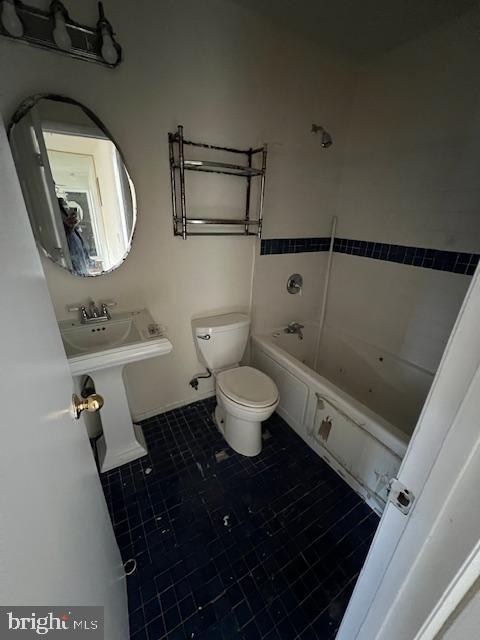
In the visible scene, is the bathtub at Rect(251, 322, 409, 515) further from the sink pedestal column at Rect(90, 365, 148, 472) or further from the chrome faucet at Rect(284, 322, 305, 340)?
the sink pedestal column at Rect(90, 365, 148, 472)

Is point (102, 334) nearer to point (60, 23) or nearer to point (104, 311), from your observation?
point (104, 311)

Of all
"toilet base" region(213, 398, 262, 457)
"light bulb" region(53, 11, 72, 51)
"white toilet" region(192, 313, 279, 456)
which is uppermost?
"light bulb" region(53, 11, 72, 51)

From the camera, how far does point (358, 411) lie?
4.62 ft

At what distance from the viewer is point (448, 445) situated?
0.38 metres

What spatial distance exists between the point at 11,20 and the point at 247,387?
1.91 m

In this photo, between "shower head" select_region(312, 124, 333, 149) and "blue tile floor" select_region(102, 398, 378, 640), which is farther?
"shower head" select_region(312, 124, 333, 149)

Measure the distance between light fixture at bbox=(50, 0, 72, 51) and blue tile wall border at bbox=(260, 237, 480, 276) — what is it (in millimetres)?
1367

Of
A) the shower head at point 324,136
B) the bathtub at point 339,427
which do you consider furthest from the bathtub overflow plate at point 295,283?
the shower head at point 324,136

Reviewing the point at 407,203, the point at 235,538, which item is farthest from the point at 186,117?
the point at 235,538

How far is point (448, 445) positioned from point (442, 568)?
0.18m

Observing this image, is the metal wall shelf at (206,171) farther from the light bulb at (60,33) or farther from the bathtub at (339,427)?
the bathtub at (339,427)

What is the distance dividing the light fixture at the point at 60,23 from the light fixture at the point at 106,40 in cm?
13

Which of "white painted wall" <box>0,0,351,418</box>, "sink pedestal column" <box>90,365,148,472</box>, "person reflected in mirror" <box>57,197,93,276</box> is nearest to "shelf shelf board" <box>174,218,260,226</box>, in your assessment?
"white painted wall" <box>0,0,351,418</box>

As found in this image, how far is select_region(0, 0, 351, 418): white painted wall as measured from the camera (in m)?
1.22
